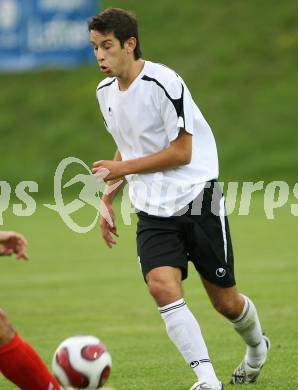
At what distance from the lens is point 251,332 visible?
305 inches

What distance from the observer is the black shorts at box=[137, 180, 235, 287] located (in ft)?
23.5

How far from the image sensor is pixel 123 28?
23.3 feet

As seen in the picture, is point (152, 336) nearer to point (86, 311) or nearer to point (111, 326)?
point (111, 326)

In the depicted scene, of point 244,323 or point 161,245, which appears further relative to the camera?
point 244,323

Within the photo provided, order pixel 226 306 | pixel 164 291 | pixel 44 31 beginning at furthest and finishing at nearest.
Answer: pixel 44 31
pixel 226 306
pixel 164 291

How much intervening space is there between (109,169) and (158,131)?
407 mm

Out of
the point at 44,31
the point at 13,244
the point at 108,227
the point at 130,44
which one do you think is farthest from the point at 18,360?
the point at 44,31

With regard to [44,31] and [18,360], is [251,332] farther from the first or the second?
[44,31]

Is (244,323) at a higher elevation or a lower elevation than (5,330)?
lower

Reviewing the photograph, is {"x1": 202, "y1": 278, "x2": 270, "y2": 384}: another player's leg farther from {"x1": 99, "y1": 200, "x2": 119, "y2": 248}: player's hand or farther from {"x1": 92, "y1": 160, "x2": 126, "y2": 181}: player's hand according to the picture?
{"x1": 92, "y1": 160, "x2": 126, "y2": 181}: player's hand

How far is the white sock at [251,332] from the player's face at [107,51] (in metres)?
1.79

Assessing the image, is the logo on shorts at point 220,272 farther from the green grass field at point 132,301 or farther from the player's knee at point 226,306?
the green grass field at point 132,301

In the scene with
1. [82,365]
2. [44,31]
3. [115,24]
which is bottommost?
[82,365]

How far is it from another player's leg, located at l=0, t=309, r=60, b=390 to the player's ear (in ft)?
6.79
